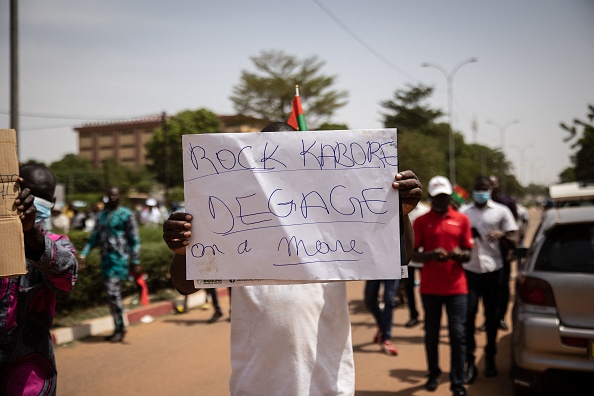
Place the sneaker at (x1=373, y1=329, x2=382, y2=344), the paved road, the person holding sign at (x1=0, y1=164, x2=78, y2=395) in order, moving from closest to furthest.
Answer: the person holding sign at (x1=0, y1=164, x2=78, y2=395)
the paved road
the sneaker at (x1=373, y1=329, x2=382, y2=344)

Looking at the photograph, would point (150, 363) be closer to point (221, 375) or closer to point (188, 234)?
point (221, 375)

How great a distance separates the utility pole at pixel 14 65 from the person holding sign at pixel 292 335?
8.86 meters

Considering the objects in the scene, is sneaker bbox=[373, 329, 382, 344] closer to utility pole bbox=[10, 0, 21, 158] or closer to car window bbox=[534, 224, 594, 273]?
car window bbox=[534, 224, 594, 273]

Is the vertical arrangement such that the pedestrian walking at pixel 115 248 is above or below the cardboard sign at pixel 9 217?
below

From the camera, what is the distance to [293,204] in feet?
7.09

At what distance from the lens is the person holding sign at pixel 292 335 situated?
2.21 m

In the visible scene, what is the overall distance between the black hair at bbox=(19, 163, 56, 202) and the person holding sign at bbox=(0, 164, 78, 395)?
0.33m

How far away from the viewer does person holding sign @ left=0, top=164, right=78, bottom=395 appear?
2.31 m

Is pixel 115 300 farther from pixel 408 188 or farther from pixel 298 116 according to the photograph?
pixel 408 188

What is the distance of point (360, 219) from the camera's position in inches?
84.7

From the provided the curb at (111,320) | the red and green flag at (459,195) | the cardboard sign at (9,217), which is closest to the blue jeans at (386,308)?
the red and green flag at (459,195)

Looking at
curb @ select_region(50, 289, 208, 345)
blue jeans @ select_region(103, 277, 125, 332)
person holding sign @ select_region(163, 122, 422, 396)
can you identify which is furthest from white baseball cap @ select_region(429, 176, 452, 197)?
curb @ select_region(50, 289, 208, 345)

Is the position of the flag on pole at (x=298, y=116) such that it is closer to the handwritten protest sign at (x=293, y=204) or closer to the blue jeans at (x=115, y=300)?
the handwritten protest sign at (x=293, y=204)

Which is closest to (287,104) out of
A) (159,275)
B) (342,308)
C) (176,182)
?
(176,182)
